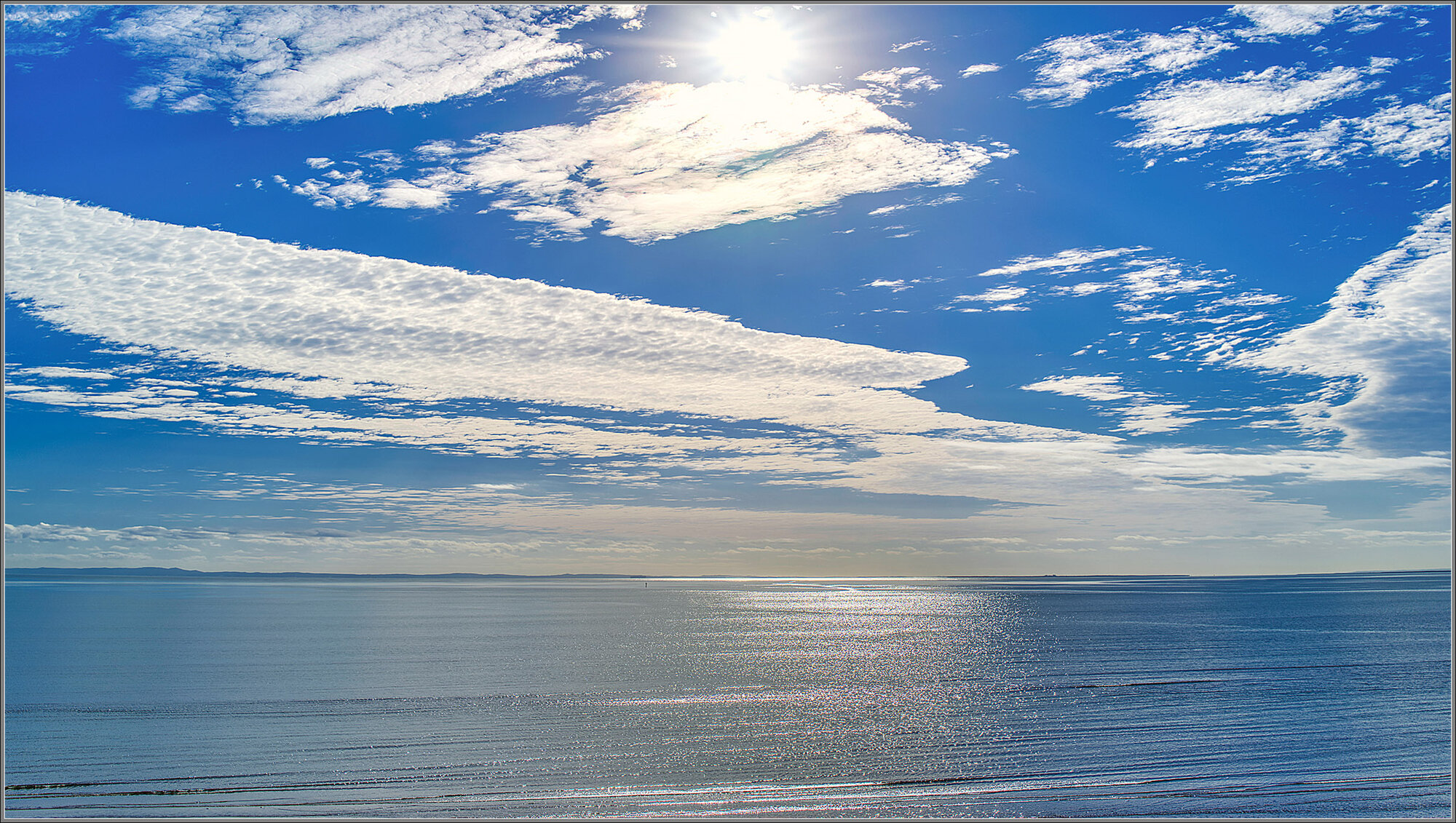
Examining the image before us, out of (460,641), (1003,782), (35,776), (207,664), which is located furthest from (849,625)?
(35,776)

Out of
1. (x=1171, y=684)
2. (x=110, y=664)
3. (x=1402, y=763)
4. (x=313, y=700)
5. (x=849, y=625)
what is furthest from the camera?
(x=849, y=625)

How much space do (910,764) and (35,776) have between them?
30.3 meters

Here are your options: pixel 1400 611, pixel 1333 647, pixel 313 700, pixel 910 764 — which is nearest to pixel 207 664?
pixel 313 700

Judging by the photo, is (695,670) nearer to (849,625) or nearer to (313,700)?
(313,700)

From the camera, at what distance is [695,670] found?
53156mm

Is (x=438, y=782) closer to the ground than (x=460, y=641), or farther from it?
farther from it

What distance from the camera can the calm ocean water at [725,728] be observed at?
2508 cm

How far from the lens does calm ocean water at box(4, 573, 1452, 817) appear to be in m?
25.1

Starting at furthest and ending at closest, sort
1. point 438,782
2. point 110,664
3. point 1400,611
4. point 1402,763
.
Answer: point 1400,611 < point 110,664 < point 1402,763 < point 438,782

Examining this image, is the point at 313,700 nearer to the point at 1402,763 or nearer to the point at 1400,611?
the point at 1402,763

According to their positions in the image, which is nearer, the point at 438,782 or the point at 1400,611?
the point at 438,782

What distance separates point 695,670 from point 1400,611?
12434 centimetres

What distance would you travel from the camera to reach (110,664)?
179ft

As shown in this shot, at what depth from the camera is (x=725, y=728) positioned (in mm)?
34719
